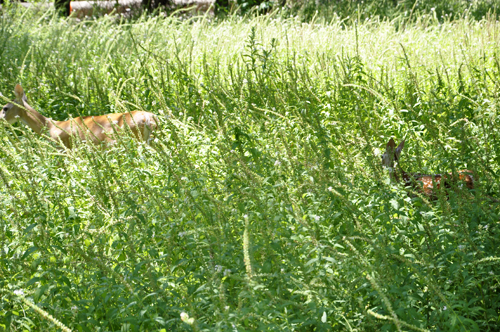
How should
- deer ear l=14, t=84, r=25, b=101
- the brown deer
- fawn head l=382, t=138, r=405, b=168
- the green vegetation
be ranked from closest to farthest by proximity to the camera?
the green vegetation < fawn head l=382, t=138, r=405, b=168 < the brown deer < deer ear l=14, t=84, r=25, b=101

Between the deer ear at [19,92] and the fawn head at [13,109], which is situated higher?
the deer ear at [19,92]

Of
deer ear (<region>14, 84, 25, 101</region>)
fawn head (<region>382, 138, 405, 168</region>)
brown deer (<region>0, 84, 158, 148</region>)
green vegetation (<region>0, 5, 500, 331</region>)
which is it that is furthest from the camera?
deer ear (<region>14, 84, 25, 101</region>)

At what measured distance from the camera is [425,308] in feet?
7.98

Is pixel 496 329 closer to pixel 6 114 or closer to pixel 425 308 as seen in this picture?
pixel 425 308

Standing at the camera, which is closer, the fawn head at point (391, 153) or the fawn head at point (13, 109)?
the fawn head at point (391, 153)

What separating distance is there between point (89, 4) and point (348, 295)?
16716 millimetres

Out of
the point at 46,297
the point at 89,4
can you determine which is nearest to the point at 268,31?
the point at 46,297

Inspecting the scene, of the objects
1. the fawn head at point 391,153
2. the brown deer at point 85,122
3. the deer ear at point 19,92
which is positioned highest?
the fawn head at point 391,153

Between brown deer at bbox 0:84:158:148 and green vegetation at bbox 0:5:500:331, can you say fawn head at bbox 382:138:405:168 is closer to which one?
green vegetation at bbox 0:5:500:331

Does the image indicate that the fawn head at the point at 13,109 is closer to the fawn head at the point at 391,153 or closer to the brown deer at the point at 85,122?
the brown deer at the point at 85,122

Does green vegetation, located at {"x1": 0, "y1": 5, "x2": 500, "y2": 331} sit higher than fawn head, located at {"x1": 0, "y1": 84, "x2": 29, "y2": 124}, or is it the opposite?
green vegetation, located at {"x1": 0, "y1": 5, "x2": 500, "y2": 331}

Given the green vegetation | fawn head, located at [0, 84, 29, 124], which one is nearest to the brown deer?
fawn head, located at [0, 84, 29, 124]

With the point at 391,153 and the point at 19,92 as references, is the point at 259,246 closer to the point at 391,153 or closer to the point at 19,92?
the point at 391,153

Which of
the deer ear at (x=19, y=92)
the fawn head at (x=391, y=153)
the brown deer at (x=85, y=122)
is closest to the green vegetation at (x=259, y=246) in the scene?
the fawn head at (x=391, y=153)
